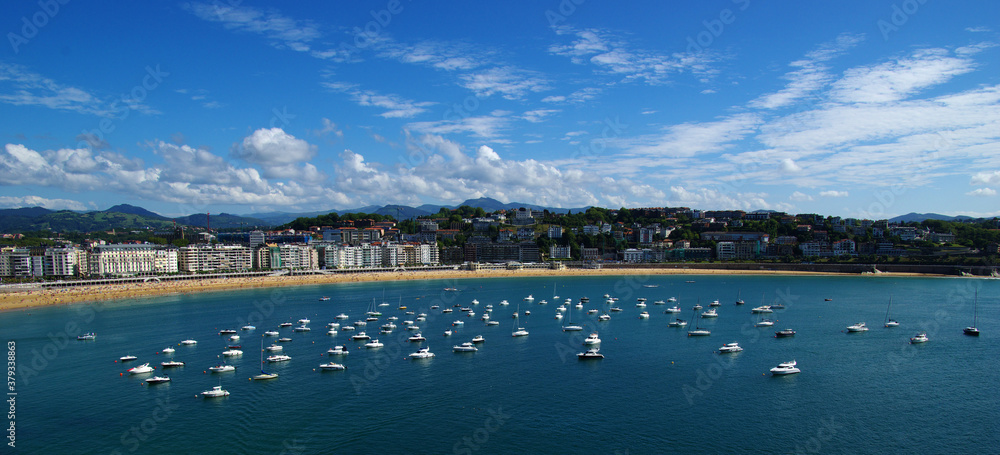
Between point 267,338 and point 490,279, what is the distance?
183ft

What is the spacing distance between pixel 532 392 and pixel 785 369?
11.9 metres

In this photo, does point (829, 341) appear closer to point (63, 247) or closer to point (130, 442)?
point (130, 442)

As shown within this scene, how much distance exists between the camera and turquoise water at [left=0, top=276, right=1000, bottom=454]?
18438 millimetres

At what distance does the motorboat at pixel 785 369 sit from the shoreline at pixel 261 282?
Answer: 61.7 m

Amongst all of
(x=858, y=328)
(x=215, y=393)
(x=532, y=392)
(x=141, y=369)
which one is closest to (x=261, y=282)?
(x=141, y=369)

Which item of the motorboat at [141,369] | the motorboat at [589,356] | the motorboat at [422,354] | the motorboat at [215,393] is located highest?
the motorboat at [141,369]

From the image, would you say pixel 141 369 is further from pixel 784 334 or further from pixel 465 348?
pixel 784 334

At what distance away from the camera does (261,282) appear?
7906 centimetres

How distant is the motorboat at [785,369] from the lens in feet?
84.6

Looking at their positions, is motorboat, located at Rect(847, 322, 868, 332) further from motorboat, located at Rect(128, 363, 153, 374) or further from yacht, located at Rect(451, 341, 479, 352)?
motorboat, located at Rect(128, 363, 153, 374)

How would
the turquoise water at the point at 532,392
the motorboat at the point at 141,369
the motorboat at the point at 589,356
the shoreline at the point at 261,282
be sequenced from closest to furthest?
the turquoise water at the point at 532,392 < the motorboat at the point at 141,369 < the motorboat at the point at 589,356 < the shoreline at the point at 261,282

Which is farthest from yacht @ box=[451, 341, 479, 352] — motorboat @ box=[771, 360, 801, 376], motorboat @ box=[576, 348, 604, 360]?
motorboat @ box=[771, 360, 801, 376]

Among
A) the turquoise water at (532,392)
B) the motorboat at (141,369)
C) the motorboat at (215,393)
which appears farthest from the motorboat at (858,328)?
the motorboat at (141,369)

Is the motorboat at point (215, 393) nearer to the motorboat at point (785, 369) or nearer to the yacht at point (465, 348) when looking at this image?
the yacht at point (465, 348)
